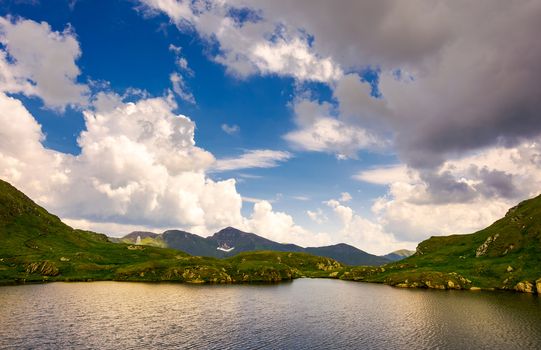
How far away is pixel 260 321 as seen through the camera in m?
110

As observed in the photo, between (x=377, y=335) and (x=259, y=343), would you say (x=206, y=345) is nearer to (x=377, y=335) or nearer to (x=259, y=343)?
(x=259, y=343)

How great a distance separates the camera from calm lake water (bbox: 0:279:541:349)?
8231cm

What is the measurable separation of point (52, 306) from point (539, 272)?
8939 inches

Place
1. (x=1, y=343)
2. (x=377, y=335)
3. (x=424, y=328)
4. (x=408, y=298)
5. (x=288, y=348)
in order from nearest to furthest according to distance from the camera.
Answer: (x=1, y=343)
(x=288, y=348)
(x=377, y=335)
(x=424, y=328)
(x=408, y=298)

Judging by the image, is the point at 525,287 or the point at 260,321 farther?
the point at 525,287

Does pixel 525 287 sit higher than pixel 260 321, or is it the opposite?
pixel 525 287

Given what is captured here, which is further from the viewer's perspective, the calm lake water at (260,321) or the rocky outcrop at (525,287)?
the rocky outcrop at (525,287)

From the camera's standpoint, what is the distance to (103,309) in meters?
120

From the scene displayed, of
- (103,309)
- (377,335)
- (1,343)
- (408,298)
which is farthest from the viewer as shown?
(408,298)

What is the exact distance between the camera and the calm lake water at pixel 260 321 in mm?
82312

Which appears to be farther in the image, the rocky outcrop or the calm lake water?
the rocky outcrop

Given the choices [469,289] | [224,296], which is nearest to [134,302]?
[224,296]

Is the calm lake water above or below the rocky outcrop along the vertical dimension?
below

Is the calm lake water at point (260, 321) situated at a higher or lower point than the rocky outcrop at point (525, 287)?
lower
